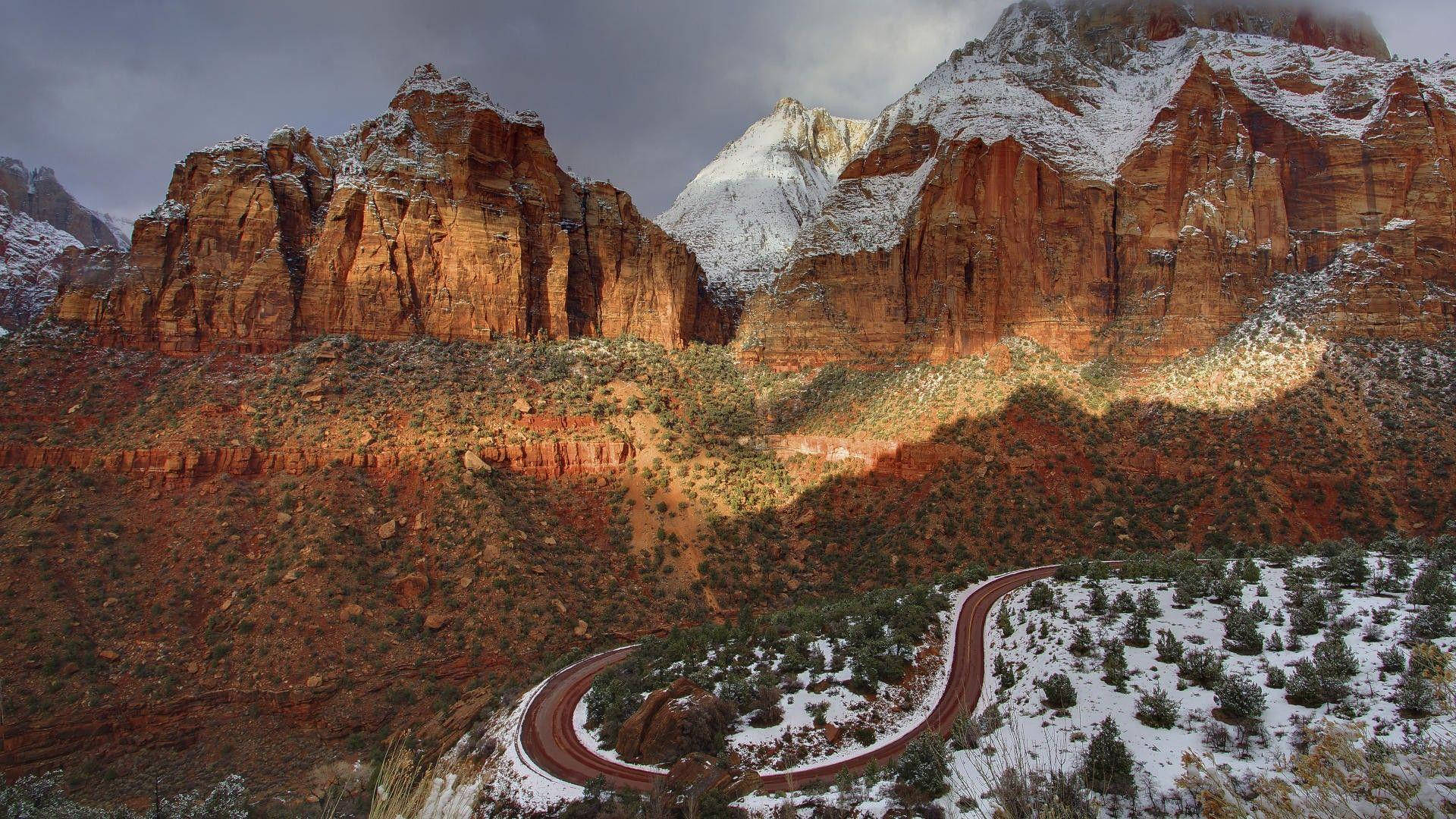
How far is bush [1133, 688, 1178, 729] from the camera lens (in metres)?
13.3

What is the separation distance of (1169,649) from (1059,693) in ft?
9.86

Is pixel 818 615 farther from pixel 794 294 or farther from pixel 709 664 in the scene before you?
pixel 794 294

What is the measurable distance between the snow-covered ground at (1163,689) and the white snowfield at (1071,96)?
157 ft

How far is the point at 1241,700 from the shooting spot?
1249 centimetres

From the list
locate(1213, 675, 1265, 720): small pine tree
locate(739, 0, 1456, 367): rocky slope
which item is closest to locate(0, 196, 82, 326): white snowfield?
locate(739, 0, 1456, 367): rocky slope

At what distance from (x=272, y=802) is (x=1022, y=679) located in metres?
26.3

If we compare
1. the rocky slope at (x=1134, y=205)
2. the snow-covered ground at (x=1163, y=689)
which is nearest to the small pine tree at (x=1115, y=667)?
the snow-covered ground at (x=1163, y=689)

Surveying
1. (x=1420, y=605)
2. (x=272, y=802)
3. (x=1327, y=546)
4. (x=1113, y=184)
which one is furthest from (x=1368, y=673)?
(x=1113, y=184)

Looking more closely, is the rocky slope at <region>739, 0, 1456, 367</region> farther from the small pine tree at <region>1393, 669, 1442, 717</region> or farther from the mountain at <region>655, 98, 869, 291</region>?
the small pine tree at <region>1393, 669, 1442, 717</region>

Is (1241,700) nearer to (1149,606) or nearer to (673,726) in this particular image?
(1149,606)

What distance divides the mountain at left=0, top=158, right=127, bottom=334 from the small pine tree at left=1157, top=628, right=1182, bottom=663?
208 feet

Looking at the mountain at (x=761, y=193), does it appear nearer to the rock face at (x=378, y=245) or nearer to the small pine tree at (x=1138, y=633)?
the rock face at (x=378, y=245)

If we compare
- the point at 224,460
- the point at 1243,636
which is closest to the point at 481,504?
the point at 224,460

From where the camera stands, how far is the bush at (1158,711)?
1335cm
